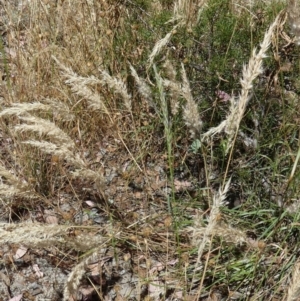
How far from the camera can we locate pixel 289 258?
67.7 inches

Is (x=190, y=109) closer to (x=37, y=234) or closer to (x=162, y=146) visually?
(x=37, y=234)

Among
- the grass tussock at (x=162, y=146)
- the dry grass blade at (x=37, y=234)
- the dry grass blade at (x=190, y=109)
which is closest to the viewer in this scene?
the dry grass blade at (x=37, y=234)

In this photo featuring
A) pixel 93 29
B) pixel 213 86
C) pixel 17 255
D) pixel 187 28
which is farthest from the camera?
pixel 93 29

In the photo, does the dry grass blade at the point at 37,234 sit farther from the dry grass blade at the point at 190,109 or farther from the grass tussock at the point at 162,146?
the dry grass blade at the point at 190,109

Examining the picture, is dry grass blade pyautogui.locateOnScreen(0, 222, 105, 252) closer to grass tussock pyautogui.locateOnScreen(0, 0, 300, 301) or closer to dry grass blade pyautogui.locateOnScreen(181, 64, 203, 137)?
grass tussock pyautogui.locateOnScreen(0, 0, 300, 301)

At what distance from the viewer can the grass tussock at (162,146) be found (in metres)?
1.75

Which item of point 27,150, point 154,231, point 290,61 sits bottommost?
point 154,231

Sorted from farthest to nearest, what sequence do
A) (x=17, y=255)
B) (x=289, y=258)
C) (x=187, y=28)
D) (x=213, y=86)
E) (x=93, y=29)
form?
(x=93, y=29) < (x=213, y=86) < (x=187, y=28) < (x=17, y=255) < (x=289, y=258)

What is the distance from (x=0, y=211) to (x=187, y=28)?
1.17 metres

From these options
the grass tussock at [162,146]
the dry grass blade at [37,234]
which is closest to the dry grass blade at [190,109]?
the grass tussock at [162,146]

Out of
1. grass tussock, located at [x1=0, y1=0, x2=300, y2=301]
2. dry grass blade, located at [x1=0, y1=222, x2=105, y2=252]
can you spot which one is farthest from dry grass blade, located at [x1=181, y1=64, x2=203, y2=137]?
dry grass blade, located at [x1=0, y1=222, x2=105, y2=252]

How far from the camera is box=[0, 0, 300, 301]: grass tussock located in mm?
1745

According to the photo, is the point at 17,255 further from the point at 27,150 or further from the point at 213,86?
the point at 213,86

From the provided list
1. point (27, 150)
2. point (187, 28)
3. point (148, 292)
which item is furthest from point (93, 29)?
point (148, 292)
